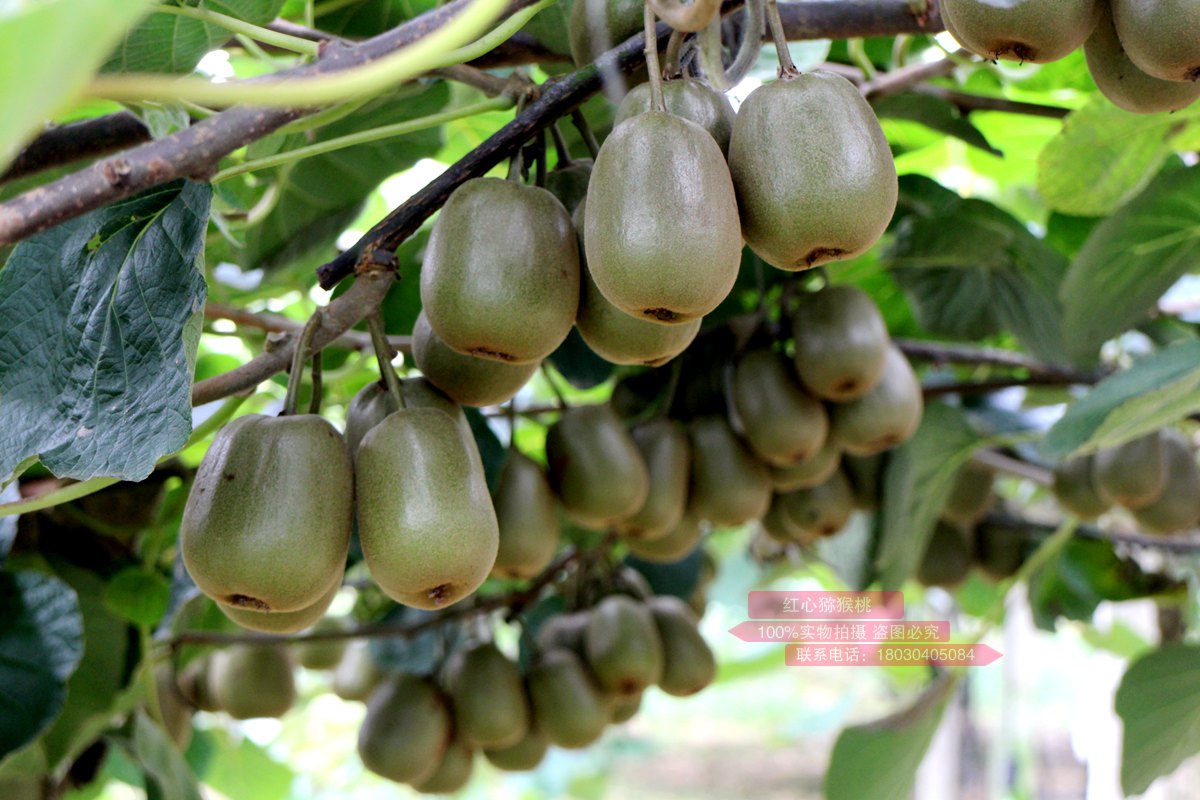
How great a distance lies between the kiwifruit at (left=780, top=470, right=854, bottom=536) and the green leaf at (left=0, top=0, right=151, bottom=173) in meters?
1.23

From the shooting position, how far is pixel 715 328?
1.40 meters

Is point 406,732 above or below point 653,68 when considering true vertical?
below

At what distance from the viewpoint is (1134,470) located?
1.44m

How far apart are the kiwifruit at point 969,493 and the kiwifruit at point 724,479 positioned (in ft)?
1.87

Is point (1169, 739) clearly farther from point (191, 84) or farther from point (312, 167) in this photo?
point (191, 84)

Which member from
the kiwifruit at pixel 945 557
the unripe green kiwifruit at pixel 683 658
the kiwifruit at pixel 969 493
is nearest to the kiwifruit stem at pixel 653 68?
the unripe green kiwifruit at pixel 683 658

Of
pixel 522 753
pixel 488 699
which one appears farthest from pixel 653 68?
pixel 522 753

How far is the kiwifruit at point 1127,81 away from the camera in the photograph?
69 centimetres

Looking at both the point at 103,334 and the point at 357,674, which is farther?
→ the point at 357,674

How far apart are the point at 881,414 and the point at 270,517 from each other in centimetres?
75

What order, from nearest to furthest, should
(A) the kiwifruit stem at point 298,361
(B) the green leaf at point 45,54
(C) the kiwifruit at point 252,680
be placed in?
(B) the green leaf at point 45,54 → (A) the kiwifruit stem at point 298,361 → (C) the kiwifruit at point 252,680

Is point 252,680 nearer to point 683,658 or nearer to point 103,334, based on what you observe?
point 683,658

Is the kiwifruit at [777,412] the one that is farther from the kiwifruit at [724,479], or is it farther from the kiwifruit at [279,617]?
the kiwifruit at [279,617]

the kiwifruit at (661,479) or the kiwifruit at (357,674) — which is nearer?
the kiwifruit at (661,479)
